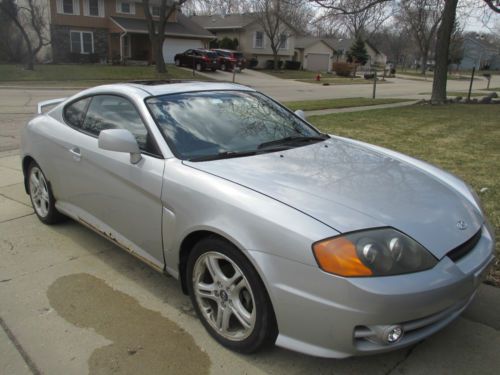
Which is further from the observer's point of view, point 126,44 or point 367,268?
point 126,44

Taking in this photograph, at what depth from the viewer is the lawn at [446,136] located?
600 centimetres

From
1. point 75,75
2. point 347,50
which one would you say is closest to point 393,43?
point 347,50

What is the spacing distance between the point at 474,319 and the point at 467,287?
0.75 meters

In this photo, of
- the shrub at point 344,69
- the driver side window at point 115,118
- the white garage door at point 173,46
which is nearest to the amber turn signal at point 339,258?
the driver side window at point 115,118

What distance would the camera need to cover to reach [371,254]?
7.42 feet

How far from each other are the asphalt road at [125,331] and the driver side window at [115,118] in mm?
1046

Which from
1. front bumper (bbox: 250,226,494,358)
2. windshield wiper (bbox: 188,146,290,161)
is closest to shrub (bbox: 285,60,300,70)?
windshield wiper (bbox: 188,146,290,161)

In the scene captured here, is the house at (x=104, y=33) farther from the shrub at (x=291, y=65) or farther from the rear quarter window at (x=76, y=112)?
the rear quarter window at (x=76, y=112)

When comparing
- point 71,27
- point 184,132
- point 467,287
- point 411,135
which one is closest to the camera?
point 467,287

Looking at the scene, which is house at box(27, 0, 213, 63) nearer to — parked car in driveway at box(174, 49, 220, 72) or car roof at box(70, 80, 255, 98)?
parked car in driveway at box(174, 49, 220, 72)

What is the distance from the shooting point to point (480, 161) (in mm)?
7293

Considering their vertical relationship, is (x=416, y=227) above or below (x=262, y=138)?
below

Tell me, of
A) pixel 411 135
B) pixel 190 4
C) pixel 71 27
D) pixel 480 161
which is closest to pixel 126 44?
pixel 71 27

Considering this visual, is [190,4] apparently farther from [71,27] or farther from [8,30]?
[8,30]
